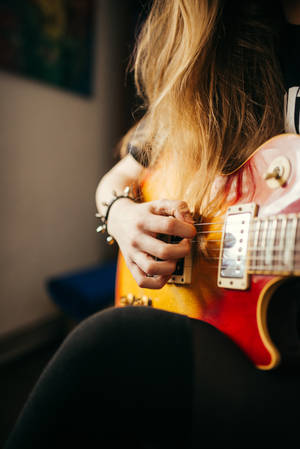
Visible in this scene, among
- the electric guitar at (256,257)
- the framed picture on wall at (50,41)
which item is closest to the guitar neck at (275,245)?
the electric guitar at (256,257)

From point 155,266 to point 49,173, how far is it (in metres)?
1.53

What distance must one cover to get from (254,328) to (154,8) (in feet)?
2.33

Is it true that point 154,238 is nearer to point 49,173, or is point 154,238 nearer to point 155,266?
point 155,266

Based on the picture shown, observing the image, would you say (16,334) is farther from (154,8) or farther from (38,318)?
(154,8)

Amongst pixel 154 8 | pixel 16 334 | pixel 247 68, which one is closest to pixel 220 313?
pixel 247 68

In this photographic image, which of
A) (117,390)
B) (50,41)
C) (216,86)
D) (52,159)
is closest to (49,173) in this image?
(52,159)

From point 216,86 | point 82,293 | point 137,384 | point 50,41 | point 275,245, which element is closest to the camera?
point 275,245

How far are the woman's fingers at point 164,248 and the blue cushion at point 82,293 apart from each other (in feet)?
3.47

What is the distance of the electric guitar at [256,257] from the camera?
16.8 inches

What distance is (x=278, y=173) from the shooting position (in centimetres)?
46

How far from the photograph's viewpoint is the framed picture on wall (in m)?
1.62

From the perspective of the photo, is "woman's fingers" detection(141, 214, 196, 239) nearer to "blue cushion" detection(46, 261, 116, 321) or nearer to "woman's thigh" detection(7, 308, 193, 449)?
"woman's thigh" detection(7, 308, 193, 449)

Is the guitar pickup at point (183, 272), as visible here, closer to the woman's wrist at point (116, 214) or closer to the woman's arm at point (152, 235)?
the woman's arm at point (152, 235)

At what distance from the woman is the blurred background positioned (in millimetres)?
995
